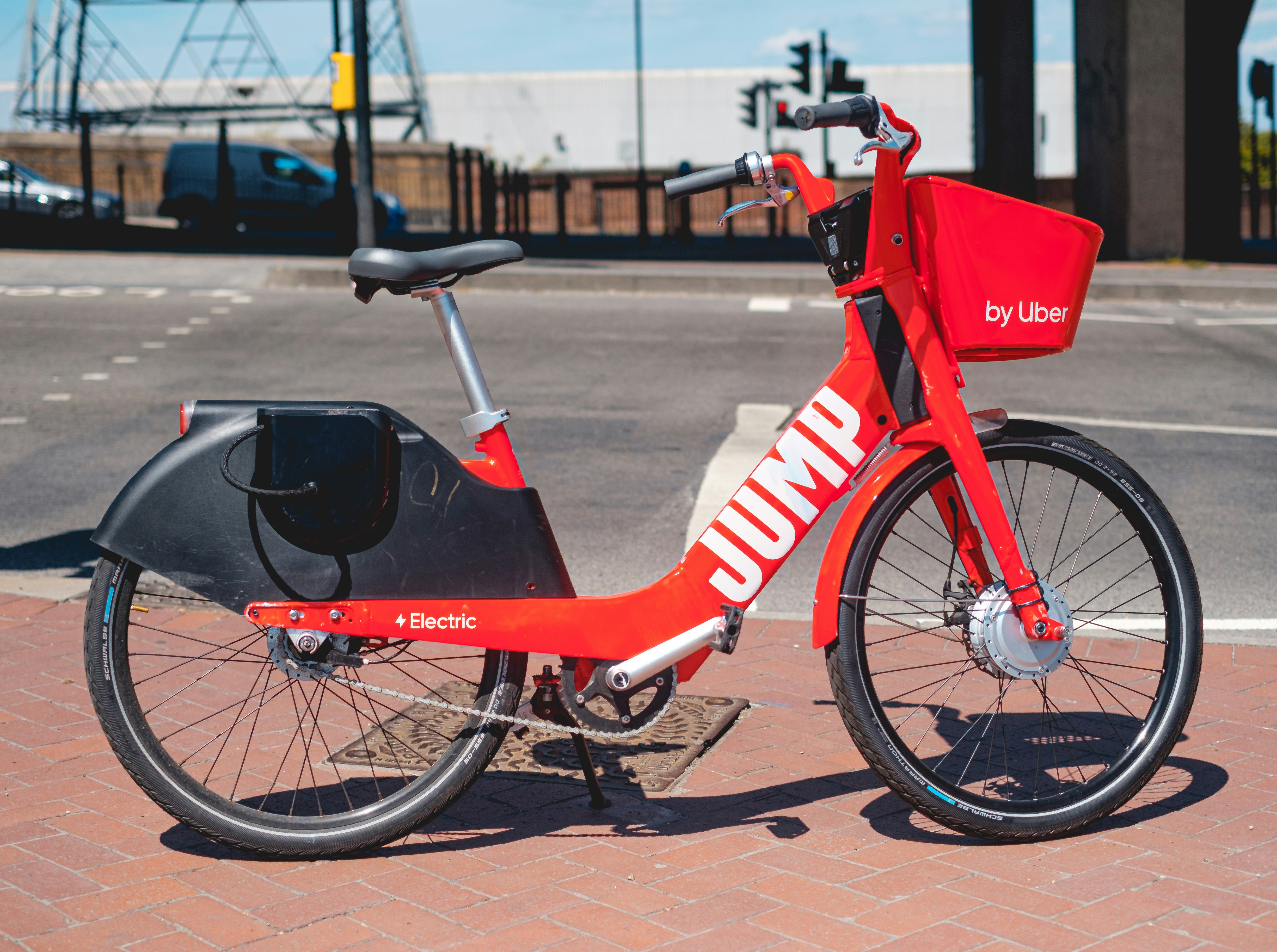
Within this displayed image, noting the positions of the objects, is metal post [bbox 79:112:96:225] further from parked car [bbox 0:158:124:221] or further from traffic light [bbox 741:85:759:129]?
traffic light [bbox 741:85:759:129]

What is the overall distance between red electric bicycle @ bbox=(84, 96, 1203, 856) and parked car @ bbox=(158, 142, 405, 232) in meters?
28.9

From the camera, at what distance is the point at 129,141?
39.3 meters

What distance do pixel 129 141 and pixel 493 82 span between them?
2894cm

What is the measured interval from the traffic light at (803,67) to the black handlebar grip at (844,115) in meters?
25.9

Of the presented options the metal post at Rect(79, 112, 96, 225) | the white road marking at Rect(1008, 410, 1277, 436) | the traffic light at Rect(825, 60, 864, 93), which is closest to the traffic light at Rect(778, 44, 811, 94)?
the traffic light at Rect(825, 60, 864, 93)

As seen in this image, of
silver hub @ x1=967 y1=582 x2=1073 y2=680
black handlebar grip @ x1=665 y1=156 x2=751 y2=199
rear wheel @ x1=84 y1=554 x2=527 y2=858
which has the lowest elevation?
rear wheel @ x1=84 y1=554 x2=527 y2=858

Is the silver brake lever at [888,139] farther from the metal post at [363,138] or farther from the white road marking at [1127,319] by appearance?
the metal post at [363,138]

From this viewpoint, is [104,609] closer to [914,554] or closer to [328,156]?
[914,554]

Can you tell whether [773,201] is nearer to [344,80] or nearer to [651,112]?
[344,80]

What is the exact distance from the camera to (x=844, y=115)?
2.99 meters

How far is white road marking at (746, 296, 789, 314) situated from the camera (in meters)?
14.5

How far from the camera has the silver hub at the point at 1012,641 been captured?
329cm

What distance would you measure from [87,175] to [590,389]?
2069 cm

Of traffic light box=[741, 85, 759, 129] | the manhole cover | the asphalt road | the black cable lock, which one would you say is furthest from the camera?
traffic light box=[741, 85, 759, 129]
